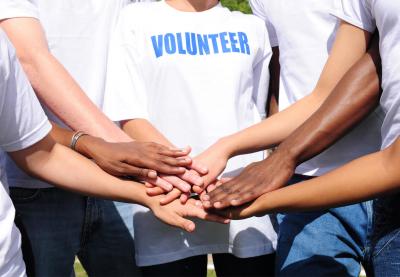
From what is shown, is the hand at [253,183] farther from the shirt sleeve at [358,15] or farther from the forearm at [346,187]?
the shirt sleeve at [358,15]

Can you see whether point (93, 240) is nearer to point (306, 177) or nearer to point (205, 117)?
point (205, 117)

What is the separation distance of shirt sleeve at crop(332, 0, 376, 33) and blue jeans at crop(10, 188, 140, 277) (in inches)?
52.0

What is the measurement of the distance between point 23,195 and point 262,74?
1.17 meters

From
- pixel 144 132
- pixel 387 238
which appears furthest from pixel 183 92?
pixel 387 238

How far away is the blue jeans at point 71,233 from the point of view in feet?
10.6

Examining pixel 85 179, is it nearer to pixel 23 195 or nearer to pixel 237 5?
pixel 23 195

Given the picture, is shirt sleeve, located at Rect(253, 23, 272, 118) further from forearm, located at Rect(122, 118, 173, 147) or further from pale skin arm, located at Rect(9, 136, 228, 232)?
pale skin arm, located at Rect(9, 136, 228, 232)

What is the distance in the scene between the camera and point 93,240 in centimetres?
351

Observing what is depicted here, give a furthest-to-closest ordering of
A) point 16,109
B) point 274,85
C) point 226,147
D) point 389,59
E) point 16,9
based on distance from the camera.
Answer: point 274,85, point 226,147, point 16,9, point 389,59, point 16,109

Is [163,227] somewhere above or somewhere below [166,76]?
below

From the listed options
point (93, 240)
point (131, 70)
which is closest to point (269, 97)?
point (131, 70)

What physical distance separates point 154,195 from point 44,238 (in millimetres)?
503

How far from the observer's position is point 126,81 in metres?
3.32

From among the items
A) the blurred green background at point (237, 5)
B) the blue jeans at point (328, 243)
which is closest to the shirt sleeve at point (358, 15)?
the blue jeans at point (328, 243)
